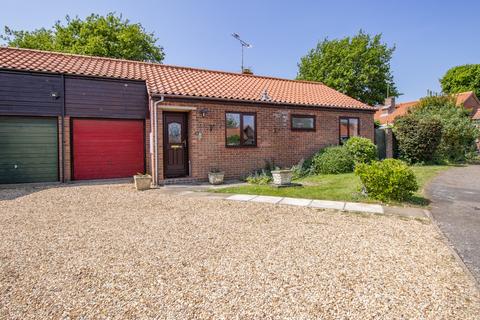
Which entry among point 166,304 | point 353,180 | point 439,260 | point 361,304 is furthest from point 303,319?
point 353,180

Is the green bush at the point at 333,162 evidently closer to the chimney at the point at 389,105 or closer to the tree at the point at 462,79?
the chimney at the point at 389,105

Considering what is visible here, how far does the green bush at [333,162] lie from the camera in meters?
11.4

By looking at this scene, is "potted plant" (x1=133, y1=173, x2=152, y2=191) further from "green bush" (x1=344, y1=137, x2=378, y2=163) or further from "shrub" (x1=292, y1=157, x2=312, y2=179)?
"green bush" (x1=344, y1=137, x2=378, y2=163)

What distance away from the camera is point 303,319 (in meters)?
2.21

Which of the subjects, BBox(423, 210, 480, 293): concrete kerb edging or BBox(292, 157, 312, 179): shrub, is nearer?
BBox(423, 210, 480, 293): concrete kerb edging

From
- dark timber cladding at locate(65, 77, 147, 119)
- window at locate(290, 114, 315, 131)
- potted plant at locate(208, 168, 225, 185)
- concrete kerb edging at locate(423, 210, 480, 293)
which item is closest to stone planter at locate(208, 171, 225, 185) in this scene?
potted plant at locate(208, 168, 225, 185)

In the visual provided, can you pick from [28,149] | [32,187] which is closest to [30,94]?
[28,149]

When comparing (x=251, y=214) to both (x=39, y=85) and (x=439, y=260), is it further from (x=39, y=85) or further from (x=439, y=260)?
(x=39, y=85)

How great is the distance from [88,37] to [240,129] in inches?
766

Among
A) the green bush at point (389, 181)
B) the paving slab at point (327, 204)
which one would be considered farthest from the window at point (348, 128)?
the paving slab at point (327, 204)

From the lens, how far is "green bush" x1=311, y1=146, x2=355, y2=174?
11.4 meters

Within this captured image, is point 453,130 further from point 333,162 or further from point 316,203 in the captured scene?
point 316,203

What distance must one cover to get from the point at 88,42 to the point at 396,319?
1037 inches

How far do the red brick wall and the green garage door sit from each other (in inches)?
157
